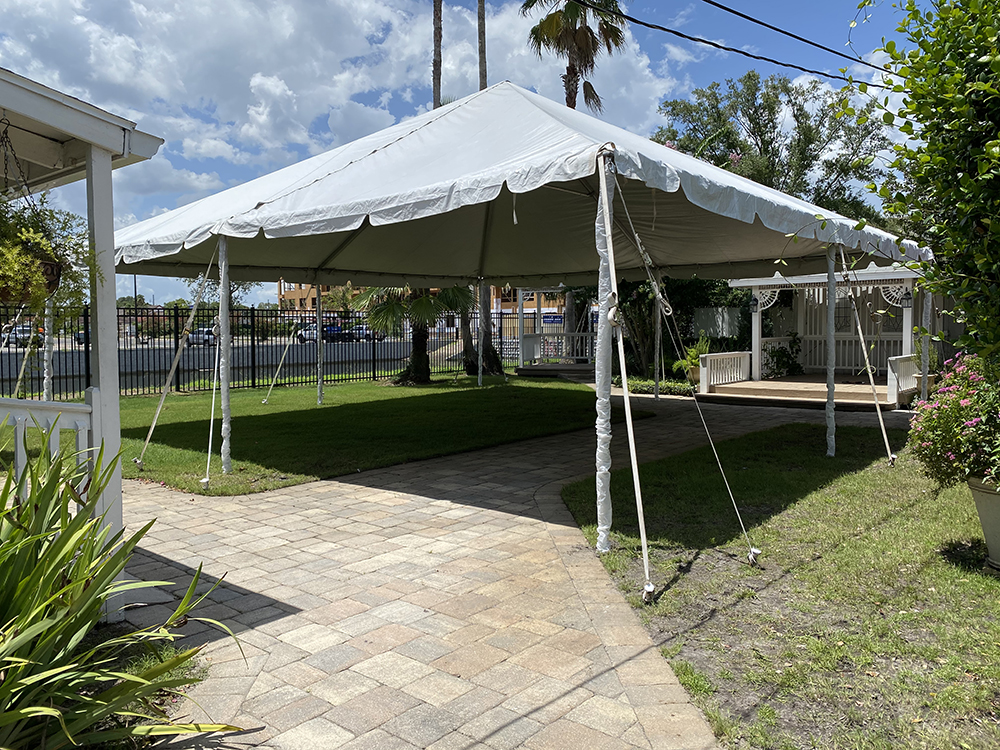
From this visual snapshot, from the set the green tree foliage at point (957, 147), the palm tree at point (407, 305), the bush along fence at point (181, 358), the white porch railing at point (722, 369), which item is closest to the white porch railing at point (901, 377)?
the white porch railing at point (722, 369)

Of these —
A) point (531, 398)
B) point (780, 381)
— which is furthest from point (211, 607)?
point (780, 381)

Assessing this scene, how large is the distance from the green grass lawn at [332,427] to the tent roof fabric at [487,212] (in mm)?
2388

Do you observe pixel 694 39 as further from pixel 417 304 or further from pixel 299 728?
pixel 417 304

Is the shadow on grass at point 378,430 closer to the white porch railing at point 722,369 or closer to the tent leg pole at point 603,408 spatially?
the white porch railing at point 722,369

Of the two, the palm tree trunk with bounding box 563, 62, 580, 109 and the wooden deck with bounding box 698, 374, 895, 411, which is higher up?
the palm tree trunk with bounding box 563, 62, 580, 109

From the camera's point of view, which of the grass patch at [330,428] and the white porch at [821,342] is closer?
the grass patch at [330,428]

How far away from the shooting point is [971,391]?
4.69 meters

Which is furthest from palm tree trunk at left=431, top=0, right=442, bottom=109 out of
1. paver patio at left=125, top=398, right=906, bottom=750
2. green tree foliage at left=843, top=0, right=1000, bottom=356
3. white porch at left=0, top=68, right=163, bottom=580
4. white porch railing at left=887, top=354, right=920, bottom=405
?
green tree foliage at left=843, top=0, right=1000, bottom=356

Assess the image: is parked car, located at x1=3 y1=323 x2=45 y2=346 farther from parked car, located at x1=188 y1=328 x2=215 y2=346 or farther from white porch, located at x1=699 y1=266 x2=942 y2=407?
white porch, located at x1=699 y1=266 x2=942 y2=407

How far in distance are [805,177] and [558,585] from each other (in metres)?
30.9

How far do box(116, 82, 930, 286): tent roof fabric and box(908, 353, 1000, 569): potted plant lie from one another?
1.81m

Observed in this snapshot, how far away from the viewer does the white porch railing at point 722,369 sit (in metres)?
14.8

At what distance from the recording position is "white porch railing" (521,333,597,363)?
2066 cm

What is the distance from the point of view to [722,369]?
50.4 ft
